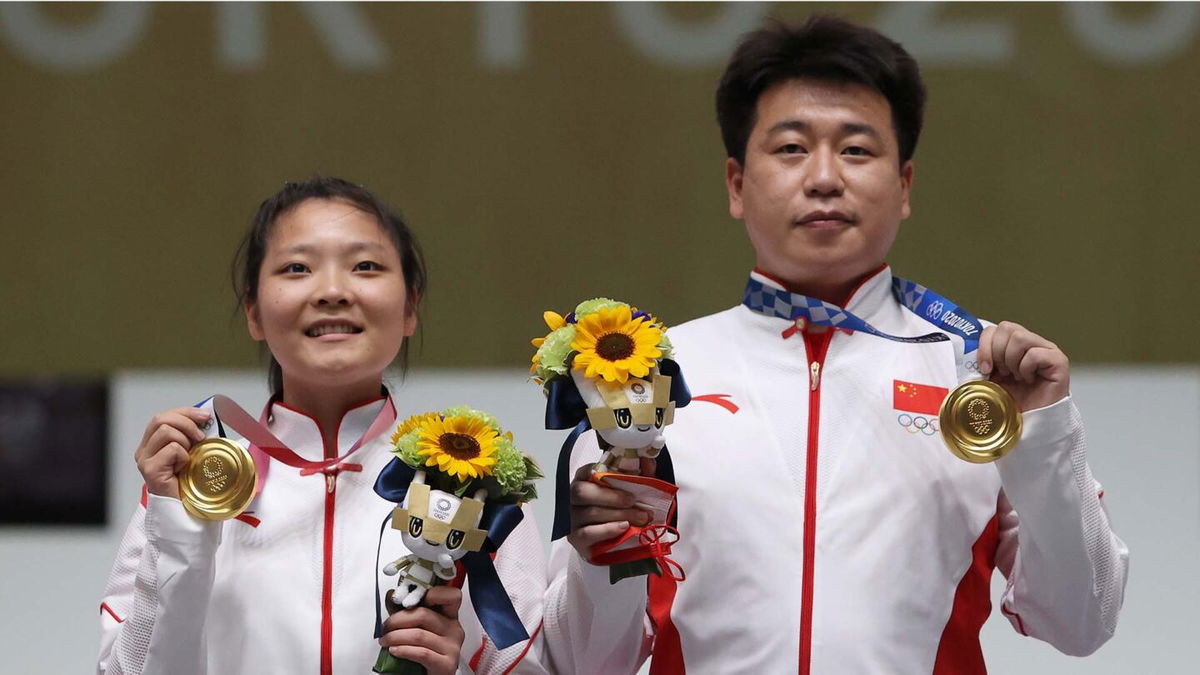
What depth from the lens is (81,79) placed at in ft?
12.2

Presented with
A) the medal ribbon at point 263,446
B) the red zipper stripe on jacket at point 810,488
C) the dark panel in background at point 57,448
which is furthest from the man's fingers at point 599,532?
the dark panel in background at point 57,448

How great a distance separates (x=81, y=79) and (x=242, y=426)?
1692 mm

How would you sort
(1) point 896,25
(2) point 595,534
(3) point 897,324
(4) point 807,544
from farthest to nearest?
(1) point 896,25, (3) point 897,324, (4) point 807,544, (2) point 595,534

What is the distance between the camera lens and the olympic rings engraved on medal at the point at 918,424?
7.80 ft

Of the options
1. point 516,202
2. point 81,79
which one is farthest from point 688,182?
point 81,79

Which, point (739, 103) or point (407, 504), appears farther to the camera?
point (739, 103)

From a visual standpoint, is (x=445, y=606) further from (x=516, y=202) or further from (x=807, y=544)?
(x=516, y=202)

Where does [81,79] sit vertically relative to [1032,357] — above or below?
above

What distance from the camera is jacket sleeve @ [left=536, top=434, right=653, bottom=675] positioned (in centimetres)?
219

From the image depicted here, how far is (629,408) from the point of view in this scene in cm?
205

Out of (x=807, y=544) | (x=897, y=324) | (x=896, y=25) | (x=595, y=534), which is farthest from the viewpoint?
(x=896, y=25)

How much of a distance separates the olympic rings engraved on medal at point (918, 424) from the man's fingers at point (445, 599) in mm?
739

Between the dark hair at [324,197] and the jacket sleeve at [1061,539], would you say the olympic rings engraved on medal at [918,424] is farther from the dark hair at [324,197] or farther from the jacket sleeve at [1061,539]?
the dark hair at [324,197]

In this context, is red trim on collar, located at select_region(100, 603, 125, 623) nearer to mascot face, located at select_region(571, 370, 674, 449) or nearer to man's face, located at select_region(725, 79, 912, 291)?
mascot face, located at select_region(571, 370, 674, 449)
